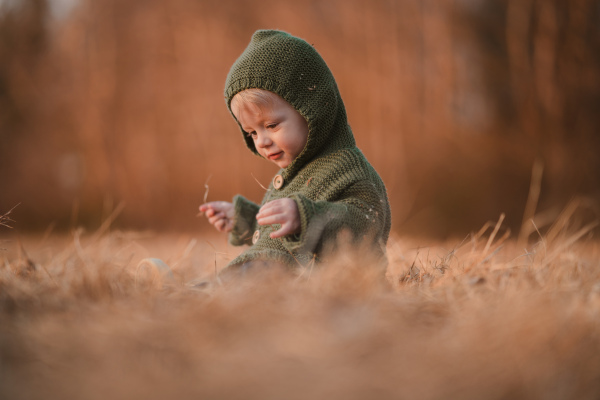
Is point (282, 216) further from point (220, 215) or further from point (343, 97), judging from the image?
point (343, 97)

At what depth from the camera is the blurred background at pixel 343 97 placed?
3988 mm

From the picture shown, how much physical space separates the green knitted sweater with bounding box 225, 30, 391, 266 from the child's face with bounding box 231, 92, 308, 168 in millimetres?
36

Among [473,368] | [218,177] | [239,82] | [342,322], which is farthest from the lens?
[218,177]

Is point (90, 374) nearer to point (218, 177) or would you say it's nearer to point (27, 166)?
point (218, 177)

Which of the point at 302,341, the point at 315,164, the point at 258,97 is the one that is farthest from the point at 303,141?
the point at 302,341

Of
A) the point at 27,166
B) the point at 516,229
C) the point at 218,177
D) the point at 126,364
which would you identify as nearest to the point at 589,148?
the point at 516,229

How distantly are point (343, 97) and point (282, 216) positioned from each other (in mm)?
3405

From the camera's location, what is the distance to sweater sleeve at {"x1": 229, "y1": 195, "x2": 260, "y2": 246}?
1.88m

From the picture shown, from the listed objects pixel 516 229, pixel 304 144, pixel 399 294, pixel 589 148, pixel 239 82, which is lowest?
pixel 516 229

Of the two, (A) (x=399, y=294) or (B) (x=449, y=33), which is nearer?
(A) (x=399, y=294)

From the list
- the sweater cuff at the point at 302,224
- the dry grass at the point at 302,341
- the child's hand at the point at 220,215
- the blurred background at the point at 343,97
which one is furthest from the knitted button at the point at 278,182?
the blurred background at the point at 343,97

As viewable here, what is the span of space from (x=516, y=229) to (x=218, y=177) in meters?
2.55

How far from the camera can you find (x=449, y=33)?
4.23 m

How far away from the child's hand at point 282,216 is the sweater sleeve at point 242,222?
53 centimetres
